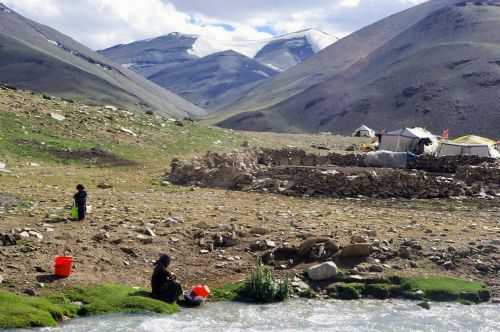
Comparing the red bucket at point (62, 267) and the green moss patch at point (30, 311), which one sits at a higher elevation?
the red bucket at point (62, 267)

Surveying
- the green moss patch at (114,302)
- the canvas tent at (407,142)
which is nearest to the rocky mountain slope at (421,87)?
the canvas tent at (407,142)

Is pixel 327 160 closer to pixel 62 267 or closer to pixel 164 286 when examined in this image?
pixel 164 286

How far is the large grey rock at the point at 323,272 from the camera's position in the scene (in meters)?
15.2

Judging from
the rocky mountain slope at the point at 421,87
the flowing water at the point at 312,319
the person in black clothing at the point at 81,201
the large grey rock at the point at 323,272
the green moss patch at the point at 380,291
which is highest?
the rocky mountain slope at the point at 421,87

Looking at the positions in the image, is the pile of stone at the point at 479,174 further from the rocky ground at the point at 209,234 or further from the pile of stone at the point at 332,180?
the rocky ground at the point at 209,234

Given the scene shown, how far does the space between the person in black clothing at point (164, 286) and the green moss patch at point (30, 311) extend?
5.54ft

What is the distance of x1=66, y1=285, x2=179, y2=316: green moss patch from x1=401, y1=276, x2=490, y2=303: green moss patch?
5.72 m

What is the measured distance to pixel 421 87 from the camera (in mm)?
119875

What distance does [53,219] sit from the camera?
17.3 m

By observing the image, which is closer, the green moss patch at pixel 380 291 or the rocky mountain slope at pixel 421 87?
the green moss patch at pixel 380 291

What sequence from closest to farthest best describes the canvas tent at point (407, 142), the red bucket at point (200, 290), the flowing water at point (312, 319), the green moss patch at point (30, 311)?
the green moss patch at point (30, 311)
the flowing water at point (312, 319)
the red bucket at point (200, 290)
the canvas tent at point (407, 142)

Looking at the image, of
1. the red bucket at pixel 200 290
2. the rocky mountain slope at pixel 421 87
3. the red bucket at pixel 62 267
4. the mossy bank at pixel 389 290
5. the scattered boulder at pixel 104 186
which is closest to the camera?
the red bucket at pixel 200 290

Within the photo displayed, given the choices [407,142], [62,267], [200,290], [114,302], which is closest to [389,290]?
[200,290]

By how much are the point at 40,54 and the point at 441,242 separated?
19464cm
